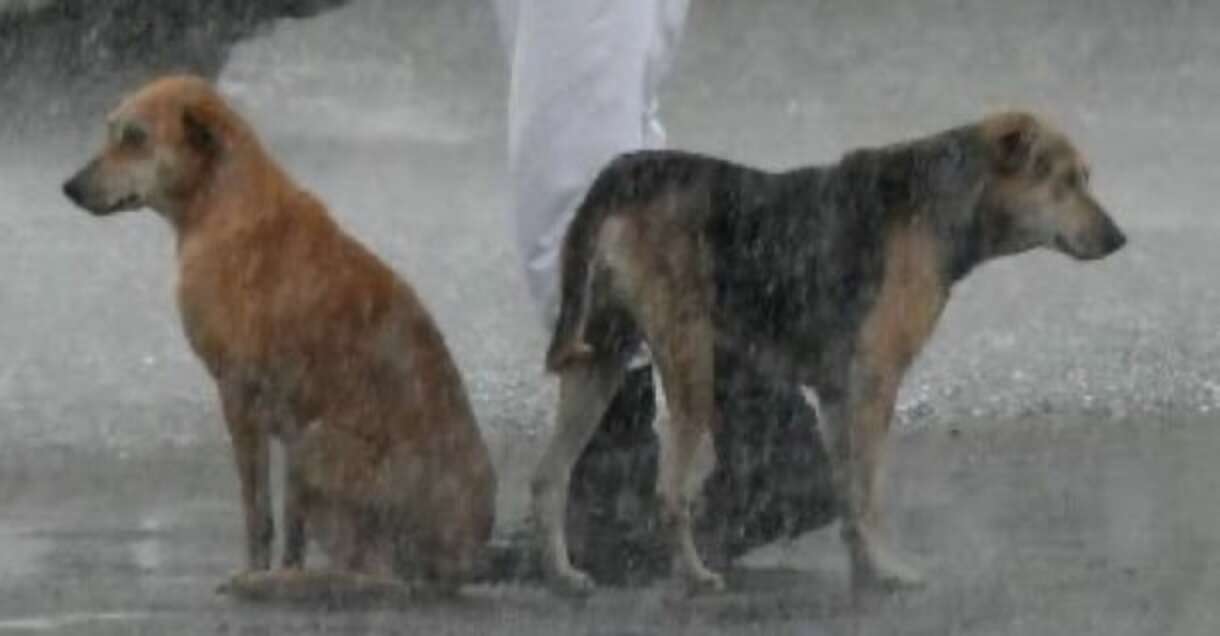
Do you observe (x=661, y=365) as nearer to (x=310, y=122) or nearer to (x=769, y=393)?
(x=769, y=393)

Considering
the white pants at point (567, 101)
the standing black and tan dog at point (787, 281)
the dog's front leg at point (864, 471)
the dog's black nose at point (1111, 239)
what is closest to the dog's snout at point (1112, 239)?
the dog's black nose at point (1111, 239)

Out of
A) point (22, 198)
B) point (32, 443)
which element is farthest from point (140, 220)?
point (32, 443)

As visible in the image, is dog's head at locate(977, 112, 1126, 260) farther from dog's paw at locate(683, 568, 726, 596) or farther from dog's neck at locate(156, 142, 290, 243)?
dog's neck at locate(156, 142, 290, 243)

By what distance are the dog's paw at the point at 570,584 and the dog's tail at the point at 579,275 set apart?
1.06 feet

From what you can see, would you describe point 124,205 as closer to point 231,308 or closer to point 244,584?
point 231,308

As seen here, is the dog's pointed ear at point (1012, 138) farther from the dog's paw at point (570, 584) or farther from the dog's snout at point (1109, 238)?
the dog's paw at point (570, 584)

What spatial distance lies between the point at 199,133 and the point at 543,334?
2982 millimetres

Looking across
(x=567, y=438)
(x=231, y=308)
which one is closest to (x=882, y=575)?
(x=567, y=438)

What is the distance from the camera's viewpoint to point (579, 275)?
629 centimetres

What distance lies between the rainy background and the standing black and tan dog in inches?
7.8

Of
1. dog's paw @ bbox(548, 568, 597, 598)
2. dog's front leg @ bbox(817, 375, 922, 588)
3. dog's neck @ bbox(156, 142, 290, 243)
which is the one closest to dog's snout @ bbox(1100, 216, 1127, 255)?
dog's front leg @ bbox(817, 375, 922, 588)

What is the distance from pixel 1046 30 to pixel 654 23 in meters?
11.2

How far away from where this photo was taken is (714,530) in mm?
6590

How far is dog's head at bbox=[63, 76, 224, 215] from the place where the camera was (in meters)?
6.25
